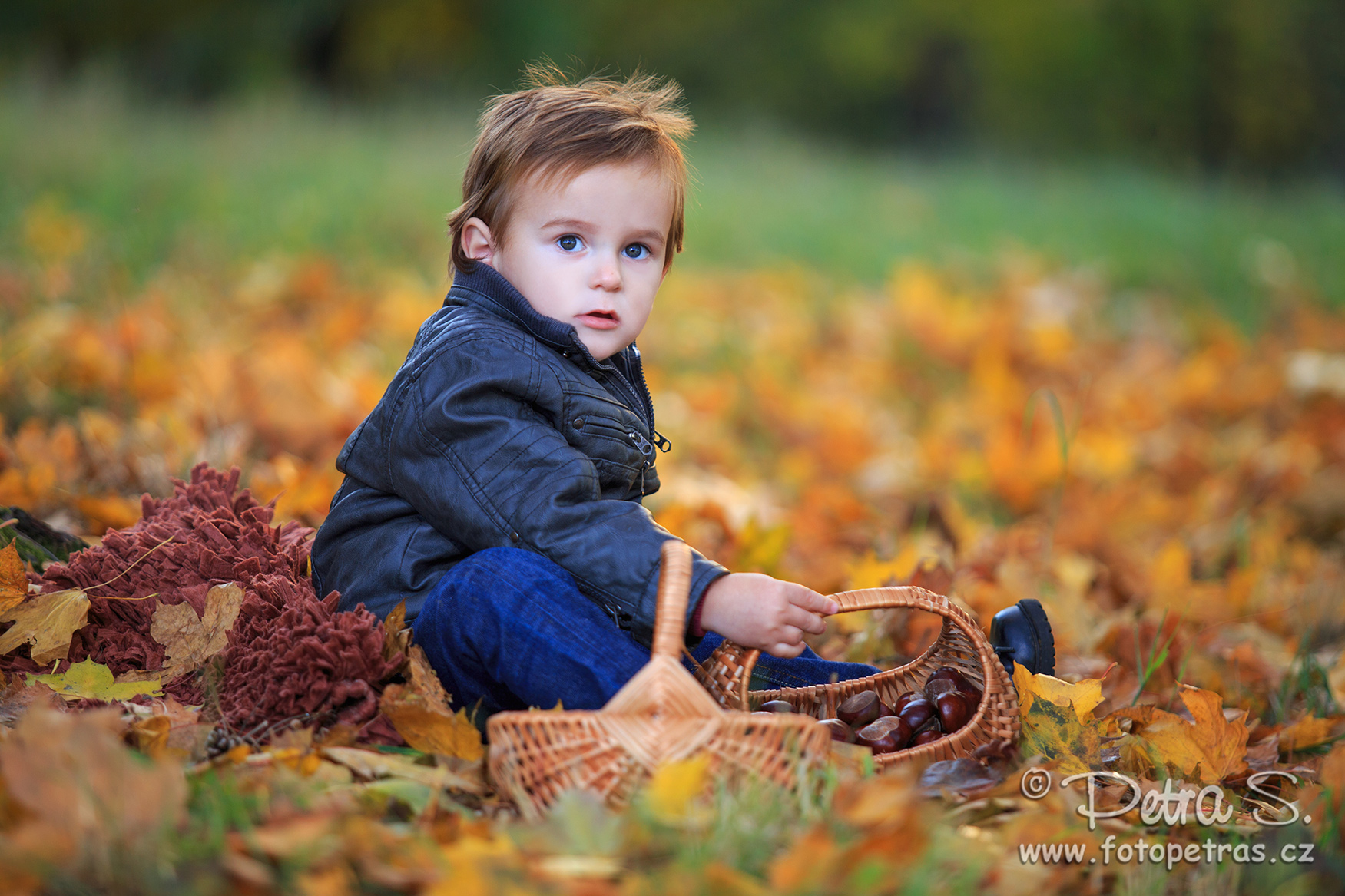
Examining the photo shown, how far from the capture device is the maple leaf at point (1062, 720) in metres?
1.60

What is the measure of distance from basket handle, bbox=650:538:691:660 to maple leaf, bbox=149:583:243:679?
2.19 feet

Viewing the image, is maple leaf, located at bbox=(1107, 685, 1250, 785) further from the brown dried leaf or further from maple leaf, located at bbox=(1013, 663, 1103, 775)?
the brown dried leaf

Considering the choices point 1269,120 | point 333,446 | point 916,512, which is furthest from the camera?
point 1269,120

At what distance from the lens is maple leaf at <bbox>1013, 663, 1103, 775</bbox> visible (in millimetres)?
1599

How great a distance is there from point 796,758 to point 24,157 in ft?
17.0

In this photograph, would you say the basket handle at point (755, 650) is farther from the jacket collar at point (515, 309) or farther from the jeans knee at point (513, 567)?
the jacket collar at point (515, 309)

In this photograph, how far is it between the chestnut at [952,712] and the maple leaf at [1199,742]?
22 centimetres

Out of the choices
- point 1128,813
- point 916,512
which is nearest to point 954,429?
point 916,512

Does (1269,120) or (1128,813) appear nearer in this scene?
(1128,813)

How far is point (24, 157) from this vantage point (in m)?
5.05

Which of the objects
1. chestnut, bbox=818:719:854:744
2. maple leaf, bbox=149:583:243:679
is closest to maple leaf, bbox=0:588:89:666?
maple leaf, bbox=149:583:243:679

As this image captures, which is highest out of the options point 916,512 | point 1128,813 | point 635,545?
point 635,545

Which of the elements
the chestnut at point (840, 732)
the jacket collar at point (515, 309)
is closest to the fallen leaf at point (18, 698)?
the jacket collar at point (515, 309)

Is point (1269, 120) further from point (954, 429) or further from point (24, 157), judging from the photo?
point (24, 157)
